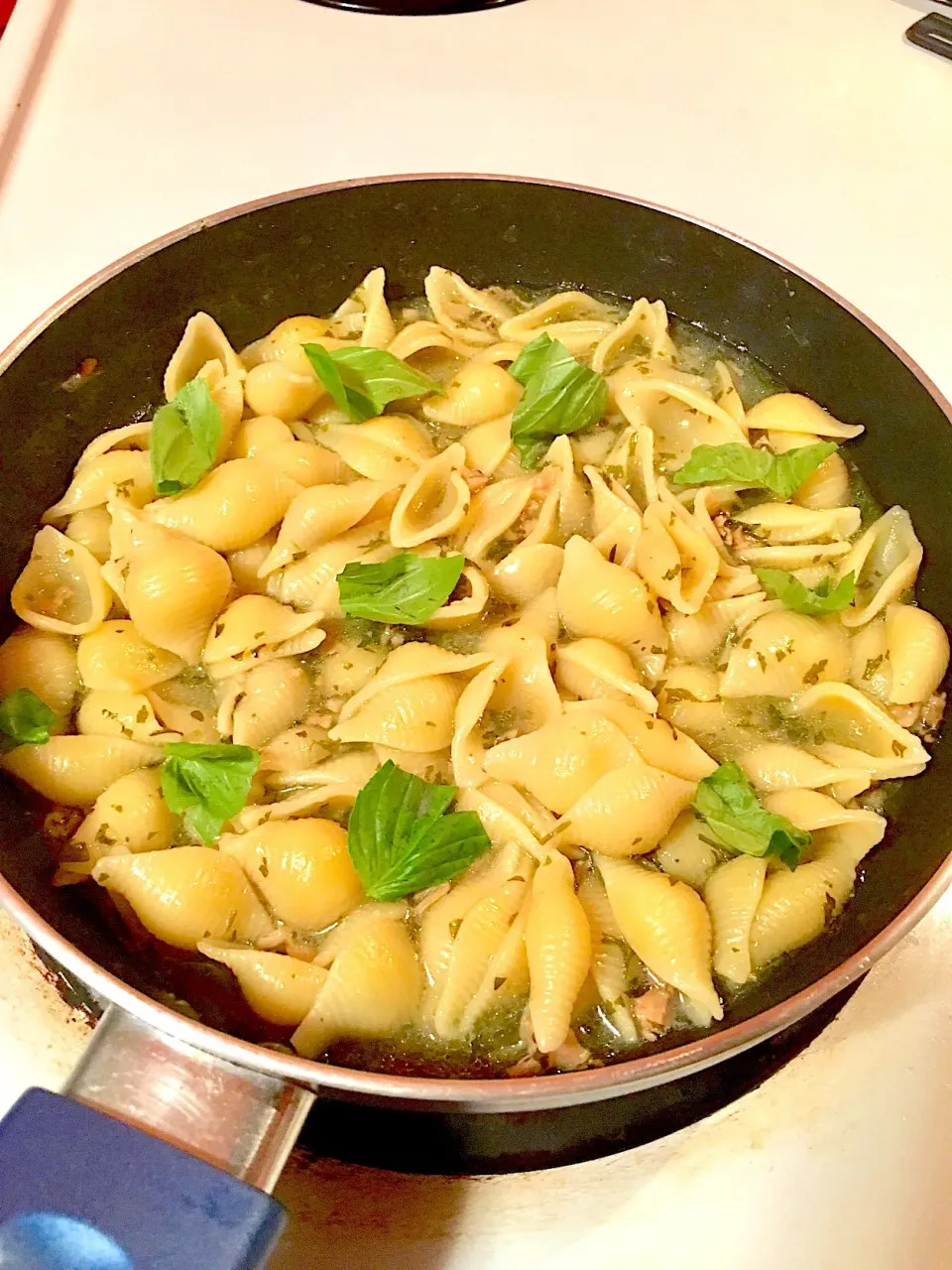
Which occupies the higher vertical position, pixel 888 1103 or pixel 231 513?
pixel 231 513

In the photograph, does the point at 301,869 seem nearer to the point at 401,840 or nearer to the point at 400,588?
the point at 401,840

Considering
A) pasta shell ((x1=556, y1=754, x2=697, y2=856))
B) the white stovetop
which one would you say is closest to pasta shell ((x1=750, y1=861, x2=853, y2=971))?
pasta shell ((x1=556, y1=754, x2=697, y2=856))

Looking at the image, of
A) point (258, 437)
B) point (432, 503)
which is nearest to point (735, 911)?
point (432, 503)

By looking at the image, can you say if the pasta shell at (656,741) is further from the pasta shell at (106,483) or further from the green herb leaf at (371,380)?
the pasta shell at (106,483)

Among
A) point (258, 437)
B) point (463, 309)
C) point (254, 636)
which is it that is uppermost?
point (463, 309)

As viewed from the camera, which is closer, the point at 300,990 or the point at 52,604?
the point at 300,990

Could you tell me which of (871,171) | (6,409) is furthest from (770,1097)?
(871,171)

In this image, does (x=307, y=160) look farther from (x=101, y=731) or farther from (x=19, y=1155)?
(x=19, y=1155)
